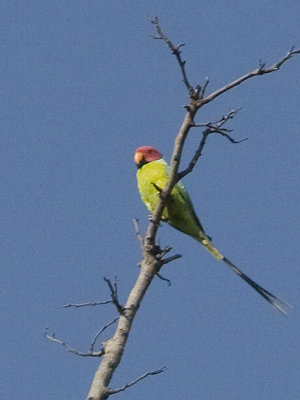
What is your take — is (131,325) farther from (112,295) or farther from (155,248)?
(155,248)

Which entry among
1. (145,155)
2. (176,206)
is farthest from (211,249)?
(145,155)

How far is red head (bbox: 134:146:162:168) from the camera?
7.68m

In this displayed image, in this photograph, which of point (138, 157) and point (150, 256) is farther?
point (138, 157)

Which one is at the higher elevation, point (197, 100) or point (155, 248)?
point (197, 100)

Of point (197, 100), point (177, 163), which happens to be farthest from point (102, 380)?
point (197, 100)

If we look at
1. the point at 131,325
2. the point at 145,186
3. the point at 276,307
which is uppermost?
the point at 145,186

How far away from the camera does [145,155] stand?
770 centimetres

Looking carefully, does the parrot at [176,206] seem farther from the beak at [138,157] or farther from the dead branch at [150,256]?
the dead branch at [150,256]

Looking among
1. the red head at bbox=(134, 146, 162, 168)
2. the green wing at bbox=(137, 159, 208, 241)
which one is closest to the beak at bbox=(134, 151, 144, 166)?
the red head at bbox=(134, 146, 162, 168)

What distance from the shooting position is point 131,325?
5211mm

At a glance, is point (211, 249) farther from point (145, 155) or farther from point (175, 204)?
point (145, 155)

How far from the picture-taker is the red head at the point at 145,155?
25.2ft

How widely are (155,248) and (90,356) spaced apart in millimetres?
1079

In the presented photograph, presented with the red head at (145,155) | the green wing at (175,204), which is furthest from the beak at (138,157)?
the green wing at (175,204)
